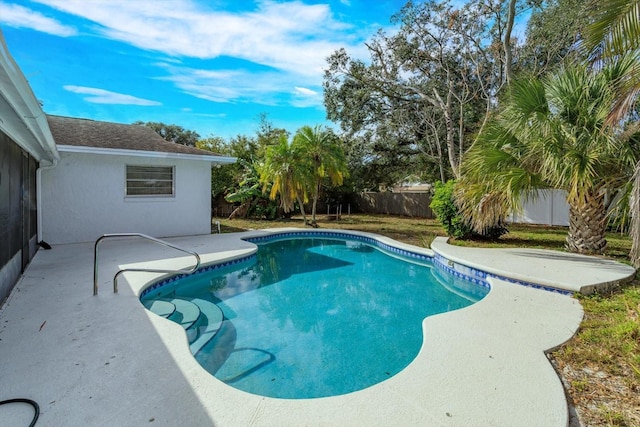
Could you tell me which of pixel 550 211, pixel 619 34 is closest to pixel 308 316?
pixel 619 34

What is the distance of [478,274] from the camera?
25.1 ft

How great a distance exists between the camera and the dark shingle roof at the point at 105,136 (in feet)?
32.9

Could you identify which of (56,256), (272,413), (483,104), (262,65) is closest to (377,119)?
(483,104)

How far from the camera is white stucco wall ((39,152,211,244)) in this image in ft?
32.3

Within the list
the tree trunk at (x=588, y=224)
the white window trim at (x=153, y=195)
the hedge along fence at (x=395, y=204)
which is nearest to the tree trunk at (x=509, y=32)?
the tree trunk at (x=588, y=224)

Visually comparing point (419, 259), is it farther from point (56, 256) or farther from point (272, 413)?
point (56, 256)

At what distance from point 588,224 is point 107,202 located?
14.5 meters

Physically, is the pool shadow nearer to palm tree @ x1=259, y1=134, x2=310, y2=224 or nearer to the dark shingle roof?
the dark shingle roof

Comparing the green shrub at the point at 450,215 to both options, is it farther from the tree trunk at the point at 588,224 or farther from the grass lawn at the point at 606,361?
the grass lawn at the point at 606,361

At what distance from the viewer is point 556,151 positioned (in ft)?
22.7

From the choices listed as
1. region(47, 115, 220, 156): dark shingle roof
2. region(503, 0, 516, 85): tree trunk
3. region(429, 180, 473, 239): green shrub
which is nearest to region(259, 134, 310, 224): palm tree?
region(47, 115, 220, 156): dark shingle roof

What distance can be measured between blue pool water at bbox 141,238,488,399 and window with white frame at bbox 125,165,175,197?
4.81 meters

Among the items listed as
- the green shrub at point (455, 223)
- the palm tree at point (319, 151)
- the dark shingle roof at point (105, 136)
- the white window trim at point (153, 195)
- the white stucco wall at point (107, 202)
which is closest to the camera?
the white stucco wall at point (107, 202)

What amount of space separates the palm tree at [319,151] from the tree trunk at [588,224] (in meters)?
9.17
